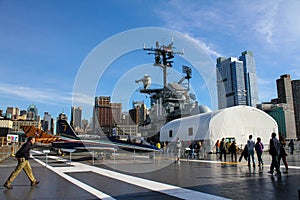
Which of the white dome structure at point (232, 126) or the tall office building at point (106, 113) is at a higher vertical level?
the tall office building at point (106, 113)

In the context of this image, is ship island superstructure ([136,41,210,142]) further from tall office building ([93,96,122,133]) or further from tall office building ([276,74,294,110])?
tall office building ([276,74,294,110])

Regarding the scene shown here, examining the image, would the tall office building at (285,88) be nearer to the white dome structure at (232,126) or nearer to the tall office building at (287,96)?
the tall office building at (287,96)

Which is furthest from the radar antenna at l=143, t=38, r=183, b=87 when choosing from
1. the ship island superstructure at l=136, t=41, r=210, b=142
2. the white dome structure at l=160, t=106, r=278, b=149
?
the white dome structure at l=160, t=106, r=278, b=149

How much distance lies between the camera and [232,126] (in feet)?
96.1

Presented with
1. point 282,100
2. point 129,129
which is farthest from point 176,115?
point 282,100

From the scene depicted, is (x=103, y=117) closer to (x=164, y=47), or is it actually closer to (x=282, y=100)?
(x=164, y=47)

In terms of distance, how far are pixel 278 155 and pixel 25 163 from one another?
34.3 feet

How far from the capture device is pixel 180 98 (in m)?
56.4

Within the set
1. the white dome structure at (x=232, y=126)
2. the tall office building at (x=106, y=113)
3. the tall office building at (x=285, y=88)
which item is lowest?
the white dome structure at (x=232, y=126)

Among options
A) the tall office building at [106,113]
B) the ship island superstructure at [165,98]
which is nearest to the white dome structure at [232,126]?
the ship island superstructure at [165,98]

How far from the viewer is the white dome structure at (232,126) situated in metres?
28.7

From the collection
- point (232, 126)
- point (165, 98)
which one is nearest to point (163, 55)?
point (165, 98)

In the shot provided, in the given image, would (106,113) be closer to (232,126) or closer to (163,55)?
(163,55)

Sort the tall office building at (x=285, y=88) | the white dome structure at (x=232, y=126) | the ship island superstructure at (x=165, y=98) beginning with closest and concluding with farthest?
the white dome structure at (x=232, y=126) → the ship island superstructure at (x=165, y=98) → the tall office building at (x=285, y=88)
